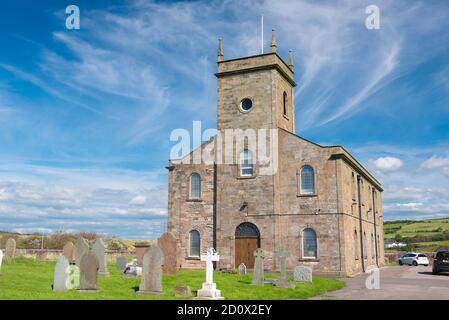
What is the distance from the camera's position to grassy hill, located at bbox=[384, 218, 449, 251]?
6762cm

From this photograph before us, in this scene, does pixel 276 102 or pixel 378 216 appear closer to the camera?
pixel 276 102

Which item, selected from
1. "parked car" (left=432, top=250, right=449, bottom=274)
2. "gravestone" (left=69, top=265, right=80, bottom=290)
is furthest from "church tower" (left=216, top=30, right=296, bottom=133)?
"gravestone" (left=69, top=265, right=80, bottom=290)

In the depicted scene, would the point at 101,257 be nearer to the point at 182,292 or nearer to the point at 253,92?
the point at 182,292

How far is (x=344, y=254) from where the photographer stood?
25203mm

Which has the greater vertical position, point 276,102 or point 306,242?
point 276,102

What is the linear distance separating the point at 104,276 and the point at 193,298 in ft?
25.7

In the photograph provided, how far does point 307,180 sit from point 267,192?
264cm

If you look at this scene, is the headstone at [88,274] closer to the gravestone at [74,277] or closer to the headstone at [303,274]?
the gravestone at [74,277]

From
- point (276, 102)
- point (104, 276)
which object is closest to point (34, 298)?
point (104, 276)
